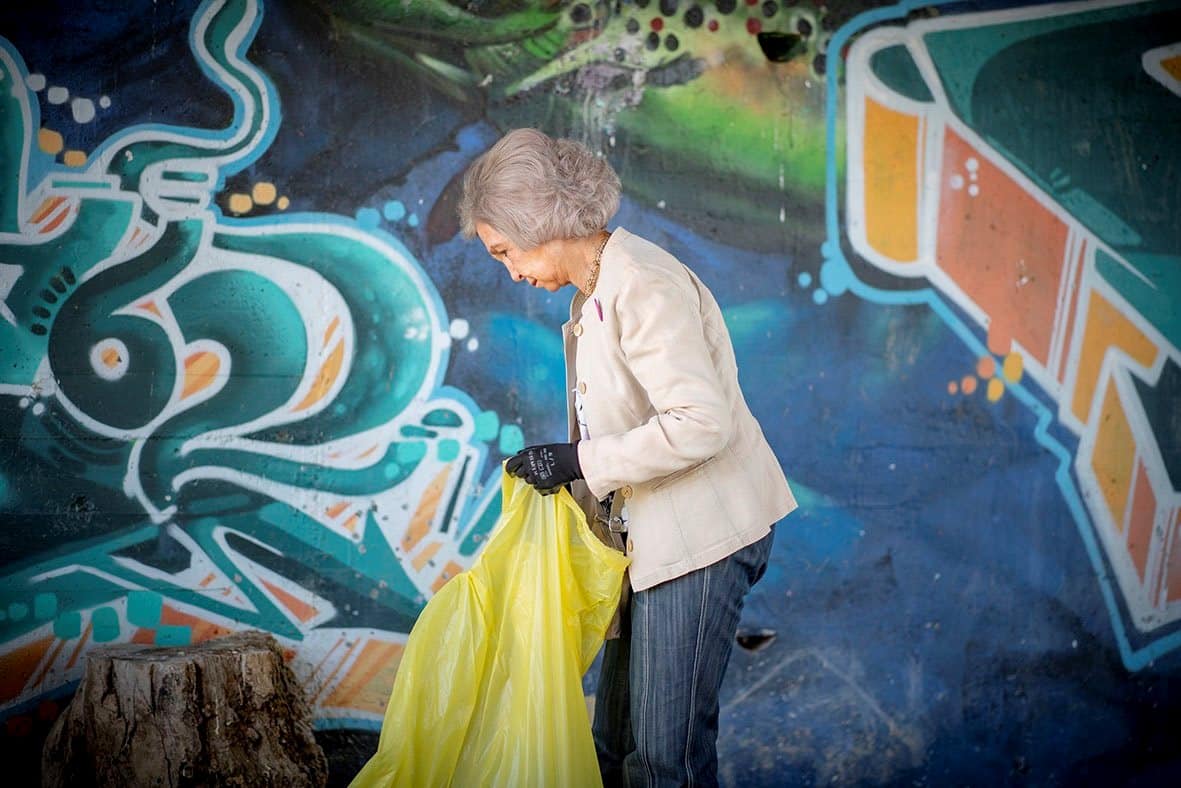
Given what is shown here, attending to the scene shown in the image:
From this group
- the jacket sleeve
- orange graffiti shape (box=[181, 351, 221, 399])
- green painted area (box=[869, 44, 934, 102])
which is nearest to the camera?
the jacket sleeve

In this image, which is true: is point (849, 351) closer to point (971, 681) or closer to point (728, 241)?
point (728, 241)

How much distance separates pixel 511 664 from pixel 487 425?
128cm

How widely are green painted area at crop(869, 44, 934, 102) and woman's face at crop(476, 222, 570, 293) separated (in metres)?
2.05

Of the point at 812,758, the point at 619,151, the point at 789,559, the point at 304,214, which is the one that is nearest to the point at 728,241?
the point at 619,151

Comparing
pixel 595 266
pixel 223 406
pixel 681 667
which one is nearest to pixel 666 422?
pixel 595 266

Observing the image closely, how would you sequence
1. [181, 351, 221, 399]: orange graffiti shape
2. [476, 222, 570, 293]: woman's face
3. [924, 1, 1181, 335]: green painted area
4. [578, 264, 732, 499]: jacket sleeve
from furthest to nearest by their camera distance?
[924, 1, 1181, 335]: green painted area → [181, 351, 221, 399]: orange graffiti shape → [476, 222, 570, 293]: woman's face → [578, 264, 732, 499]: jacket sleeve

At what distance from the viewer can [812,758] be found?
4.23m

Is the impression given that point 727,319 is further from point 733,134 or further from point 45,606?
point 45,606

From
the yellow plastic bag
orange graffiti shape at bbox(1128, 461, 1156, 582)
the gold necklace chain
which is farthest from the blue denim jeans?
orange graffiti shape at bbox(1128, 461, 1156, 582)

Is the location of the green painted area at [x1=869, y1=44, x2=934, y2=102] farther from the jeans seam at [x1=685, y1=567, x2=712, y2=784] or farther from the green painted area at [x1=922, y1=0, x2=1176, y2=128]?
the jeans seam at [x1=685, y1=567, x2=712, y2=784]

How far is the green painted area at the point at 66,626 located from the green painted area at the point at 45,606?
3 cm

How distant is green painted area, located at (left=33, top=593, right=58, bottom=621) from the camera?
3.59 m

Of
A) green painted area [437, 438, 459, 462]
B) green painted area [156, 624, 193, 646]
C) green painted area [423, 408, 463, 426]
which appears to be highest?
green painted area [423, 408, 463, 426]

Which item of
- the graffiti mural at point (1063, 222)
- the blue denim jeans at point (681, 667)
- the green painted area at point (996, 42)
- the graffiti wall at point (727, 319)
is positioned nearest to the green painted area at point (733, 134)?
the graffiti wall at point (727, 319)
